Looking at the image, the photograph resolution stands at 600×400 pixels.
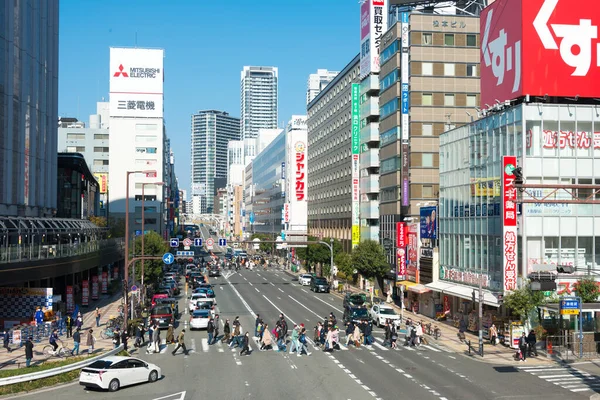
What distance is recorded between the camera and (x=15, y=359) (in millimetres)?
33875

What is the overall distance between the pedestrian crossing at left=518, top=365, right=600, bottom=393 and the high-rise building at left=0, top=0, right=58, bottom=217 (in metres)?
45.9

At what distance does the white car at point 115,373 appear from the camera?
26516 millimetres

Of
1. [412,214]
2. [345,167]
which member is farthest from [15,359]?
[345,167]

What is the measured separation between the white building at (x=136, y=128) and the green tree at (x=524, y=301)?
113146 millimetres

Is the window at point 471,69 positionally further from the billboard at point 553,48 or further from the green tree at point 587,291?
the green tree at point 587,291

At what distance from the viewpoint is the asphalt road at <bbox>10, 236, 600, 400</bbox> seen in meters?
25.8

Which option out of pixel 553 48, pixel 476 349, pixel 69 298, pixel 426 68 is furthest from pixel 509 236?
pixel 426 68

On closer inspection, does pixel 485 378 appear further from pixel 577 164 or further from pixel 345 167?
pixel 345 167

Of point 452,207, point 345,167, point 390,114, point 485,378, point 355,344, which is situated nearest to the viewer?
point 485,378

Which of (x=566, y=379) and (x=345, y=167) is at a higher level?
(x=345, y=167)

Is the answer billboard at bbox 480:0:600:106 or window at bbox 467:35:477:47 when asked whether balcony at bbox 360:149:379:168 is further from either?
billboard at bbox 480:0:600:106

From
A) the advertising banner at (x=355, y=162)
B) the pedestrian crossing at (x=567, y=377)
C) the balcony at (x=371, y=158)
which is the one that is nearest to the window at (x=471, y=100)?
the balcony at (x=371, y=158)

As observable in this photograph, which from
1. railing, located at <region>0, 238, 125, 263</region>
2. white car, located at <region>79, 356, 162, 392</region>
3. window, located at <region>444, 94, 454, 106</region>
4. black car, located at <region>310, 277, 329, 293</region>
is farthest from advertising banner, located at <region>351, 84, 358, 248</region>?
white car, located at <region>79, 356, 162, 392</region>

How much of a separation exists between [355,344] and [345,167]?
63.2 metres
